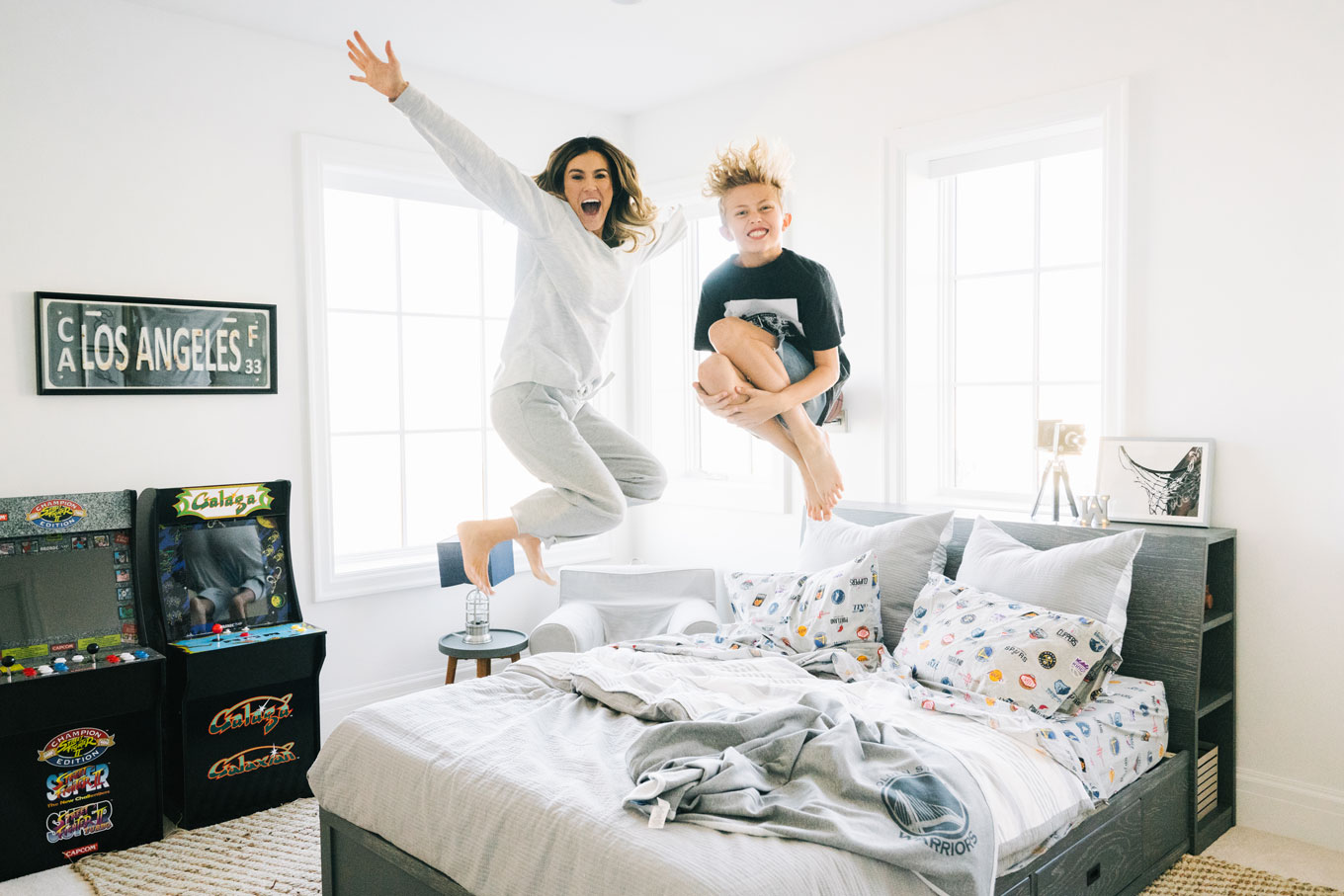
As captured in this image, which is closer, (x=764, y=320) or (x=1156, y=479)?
(x=764, y=320)

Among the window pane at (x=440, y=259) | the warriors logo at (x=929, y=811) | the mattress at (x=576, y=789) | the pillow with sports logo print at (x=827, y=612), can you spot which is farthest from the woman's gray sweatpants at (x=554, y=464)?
the window pane at (x=440, y=259)

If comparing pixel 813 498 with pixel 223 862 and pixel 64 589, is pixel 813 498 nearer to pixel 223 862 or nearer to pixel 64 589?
pixel 223 862

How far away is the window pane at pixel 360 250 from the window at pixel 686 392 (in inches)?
51.1

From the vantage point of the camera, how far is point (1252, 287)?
2.97 m

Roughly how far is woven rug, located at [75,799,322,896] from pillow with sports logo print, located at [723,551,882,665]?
1.58 metres

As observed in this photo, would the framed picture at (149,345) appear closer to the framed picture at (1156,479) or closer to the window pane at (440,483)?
the window pane at (440,483)

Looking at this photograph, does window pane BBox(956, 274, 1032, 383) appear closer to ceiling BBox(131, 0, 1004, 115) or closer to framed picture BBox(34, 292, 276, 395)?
ceiling BBox(131, 0, 1004, 115)

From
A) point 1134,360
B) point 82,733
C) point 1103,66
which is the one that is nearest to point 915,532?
point 1134,360

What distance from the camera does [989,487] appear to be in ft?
12.4

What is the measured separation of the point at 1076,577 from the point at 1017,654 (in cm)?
37

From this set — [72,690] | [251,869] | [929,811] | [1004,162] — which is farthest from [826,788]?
[1004,162]

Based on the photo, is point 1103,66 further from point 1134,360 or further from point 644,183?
point 644,183

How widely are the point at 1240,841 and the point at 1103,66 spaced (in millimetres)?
2534

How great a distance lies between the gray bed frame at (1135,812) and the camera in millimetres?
2268
